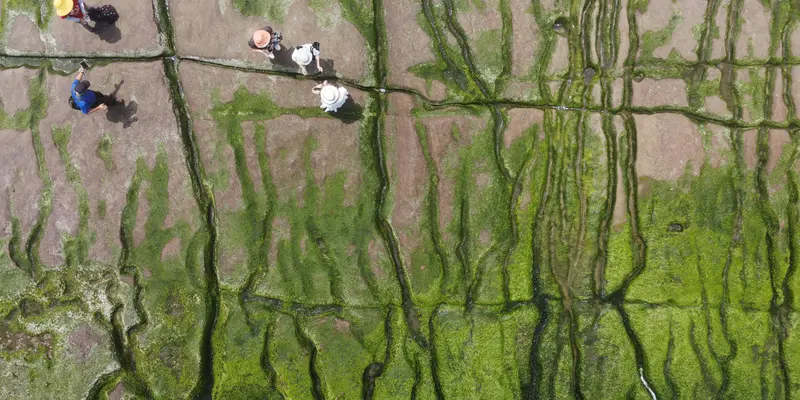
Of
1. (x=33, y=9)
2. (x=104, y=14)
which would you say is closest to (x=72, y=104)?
(x=104, y=14)

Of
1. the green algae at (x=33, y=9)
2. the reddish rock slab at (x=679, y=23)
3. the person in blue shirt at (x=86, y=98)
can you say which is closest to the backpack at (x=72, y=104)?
the person in blue shirt at (x=86, y=98)

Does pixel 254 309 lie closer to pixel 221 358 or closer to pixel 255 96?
pixel 221 358

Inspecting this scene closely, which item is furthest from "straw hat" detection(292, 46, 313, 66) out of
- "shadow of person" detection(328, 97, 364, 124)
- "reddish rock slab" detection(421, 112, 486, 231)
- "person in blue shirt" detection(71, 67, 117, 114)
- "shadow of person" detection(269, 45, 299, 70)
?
"person in blue shirt" detection(71, 67, 117, 114)

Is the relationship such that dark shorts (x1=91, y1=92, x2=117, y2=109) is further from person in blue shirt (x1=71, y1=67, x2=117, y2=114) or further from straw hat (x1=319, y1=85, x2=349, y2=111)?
straw hat (x1=319, y1=85, x2=349, y2=111)

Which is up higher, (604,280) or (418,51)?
(418,51)

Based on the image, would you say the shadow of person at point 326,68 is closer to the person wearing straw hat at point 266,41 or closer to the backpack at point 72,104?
the person wearing straw hat at point 266,41

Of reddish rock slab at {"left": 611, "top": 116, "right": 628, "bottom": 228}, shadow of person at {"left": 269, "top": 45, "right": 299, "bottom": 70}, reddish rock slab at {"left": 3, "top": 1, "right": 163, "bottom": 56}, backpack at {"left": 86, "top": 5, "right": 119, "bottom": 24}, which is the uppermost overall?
backpack at {"left": 86, "top": 5, "right": 119, "bottom": 24}

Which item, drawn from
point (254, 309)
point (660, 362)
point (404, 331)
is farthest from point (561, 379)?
point (254, 309)
